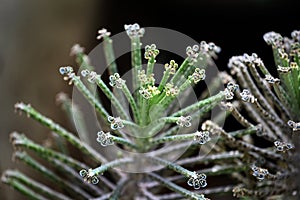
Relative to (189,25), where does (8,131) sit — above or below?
below

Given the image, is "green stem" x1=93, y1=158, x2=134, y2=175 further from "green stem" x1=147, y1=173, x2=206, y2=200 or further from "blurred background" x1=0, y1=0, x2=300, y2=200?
"blurred background" x1=0, y1=0, x2=300, y2=200

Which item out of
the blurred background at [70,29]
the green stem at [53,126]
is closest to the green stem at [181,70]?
the green stem at [53,126]

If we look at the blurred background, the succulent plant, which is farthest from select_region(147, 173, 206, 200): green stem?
the blurred background

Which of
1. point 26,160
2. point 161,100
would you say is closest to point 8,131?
point 26,160

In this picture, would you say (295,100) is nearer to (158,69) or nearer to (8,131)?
(158,69)

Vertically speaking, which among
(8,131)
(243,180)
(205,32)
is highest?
(205,32)

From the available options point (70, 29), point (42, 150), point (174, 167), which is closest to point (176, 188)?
point (174, 167)

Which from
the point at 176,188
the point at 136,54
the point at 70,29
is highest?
the point at 70,29

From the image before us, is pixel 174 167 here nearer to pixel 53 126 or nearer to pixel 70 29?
pixel 53 126
